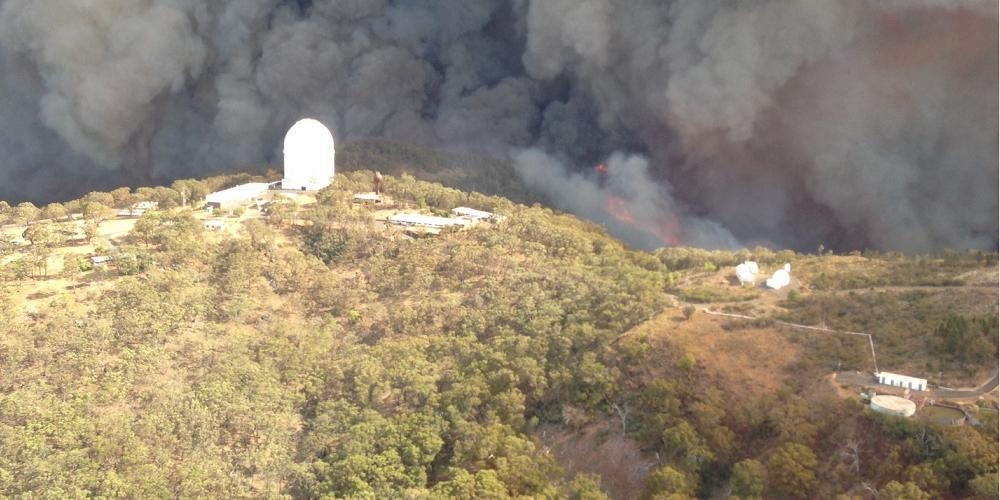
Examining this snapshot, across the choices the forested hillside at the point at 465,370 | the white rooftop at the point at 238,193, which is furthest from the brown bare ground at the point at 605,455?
the white rooftop at the point at 238,193

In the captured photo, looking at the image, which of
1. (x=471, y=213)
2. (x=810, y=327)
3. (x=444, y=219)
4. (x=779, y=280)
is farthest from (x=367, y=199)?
(x=810, y=327)

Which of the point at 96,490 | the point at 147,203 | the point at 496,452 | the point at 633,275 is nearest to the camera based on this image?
the point at 96,490

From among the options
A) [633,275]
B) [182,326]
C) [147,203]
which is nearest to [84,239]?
[147,203]

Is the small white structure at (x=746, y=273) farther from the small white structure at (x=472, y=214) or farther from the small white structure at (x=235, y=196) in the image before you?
the small white structure at (x=235, y=196)

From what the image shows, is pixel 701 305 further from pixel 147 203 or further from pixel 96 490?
pixel 147 203

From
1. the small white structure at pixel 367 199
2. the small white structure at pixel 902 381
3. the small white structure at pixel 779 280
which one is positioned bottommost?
the small white structure at pixel 902 381

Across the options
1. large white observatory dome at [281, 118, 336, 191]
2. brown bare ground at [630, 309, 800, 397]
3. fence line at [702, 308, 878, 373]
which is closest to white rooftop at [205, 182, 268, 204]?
large white observatory dome at [281, 118, 336, 191]

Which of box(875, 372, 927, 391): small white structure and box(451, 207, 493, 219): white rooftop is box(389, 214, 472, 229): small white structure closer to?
box(451, 207, 493, 219): white rooftop
